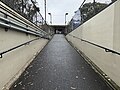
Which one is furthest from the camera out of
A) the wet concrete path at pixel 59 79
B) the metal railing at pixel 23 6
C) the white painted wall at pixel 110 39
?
the metal railing at pixel 23 6

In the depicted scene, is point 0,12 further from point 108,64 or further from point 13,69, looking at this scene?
point 108,64

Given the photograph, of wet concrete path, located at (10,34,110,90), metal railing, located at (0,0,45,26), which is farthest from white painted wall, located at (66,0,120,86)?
metal railing, located at (0,0,45,26)

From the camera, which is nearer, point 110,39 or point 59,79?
point 110,39

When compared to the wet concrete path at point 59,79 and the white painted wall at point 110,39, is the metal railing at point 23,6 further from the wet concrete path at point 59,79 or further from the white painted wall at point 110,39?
the white painted wall at point 110,39

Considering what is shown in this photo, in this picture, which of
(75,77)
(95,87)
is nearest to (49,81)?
(75,77)

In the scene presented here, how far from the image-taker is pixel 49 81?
481cm

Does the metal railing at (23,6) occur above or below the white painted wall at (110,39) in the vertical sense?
above

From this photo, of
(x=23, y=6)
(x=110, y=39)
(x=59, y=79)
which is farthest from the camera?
(x=23, y=6)

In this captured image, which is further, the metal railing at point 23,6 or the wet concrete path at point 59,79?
the metal railing at point 23,6

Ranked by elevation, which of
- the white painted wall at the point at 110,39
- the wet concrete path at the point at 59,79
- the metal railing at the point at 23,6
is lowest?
the wet concrete path at the point at 59,79

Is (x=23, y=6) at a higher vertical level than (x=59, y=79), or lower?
higher

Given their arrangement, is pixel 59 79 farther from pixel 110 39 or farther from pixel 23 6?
pixel 23 6

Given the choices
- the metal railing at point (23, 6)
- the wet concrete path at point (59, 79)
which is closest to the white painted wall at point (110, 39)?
the wet concrete path at point (59, 79)

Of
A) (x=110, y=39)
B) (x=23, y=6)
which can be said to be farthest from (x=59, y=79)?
(x=23, y=6)
